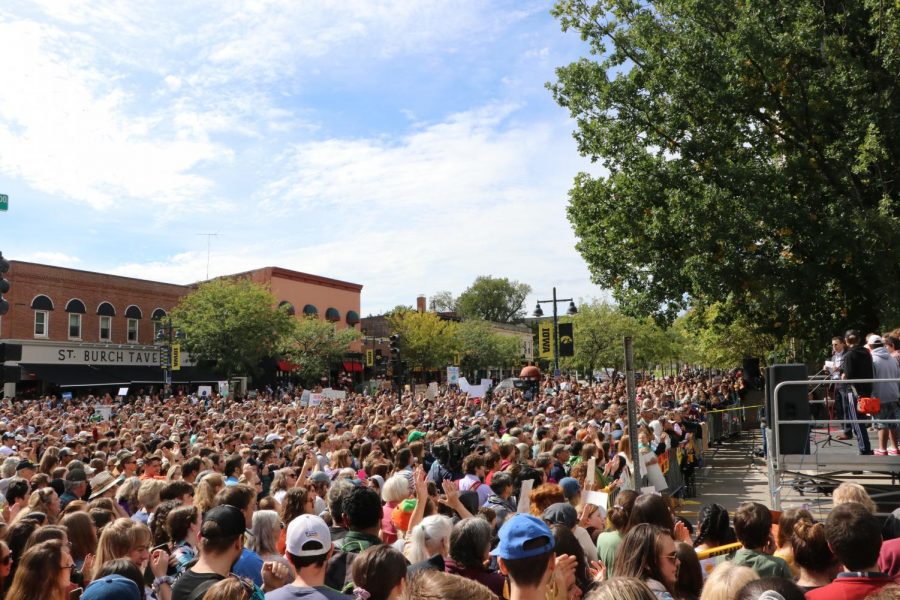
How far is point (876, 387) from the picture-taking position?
9.65 m

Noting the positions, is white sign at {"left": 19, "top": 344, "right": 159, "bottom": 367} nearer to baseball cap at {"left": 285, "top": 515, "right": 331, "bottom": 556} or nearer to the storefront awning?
the storefront awning

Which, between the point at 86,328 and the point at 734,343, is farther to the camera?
the point at 86,328

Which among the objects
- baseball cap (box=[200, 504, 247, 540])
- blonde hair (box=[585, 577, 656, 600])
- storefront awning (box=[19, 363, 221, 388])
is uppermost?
storefront awning (box=[19, 363, 221, 388])

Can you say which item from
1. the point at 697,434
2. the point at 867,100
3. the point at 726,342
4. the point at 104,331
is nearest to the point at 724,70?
the point at 867,100

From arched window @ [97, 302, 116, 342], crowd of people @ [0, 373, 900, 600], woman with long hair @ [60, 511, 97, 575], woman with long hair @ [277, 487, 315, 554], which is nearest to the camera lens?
crowd of people @ [0, 373, 900, 600]

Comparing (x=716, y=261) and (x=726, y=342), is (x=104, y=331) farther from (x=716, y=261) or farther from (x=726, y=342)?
(x=716, y=261)

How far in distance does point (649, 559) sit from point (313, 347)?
49330 millimetres

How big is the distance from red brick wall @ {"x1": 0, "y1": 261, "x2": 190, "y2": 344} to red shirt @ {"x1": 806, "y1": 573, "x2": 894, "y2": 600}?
142 ft

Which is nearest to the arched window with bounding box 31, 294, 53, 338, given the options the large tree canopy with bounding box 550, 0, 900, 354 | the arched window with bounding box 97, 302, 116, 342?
the arched window with bounding box 97, 302, 116, 342

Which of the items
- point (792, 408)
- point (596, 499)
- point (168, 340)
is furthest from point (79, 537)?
point (168, 340)

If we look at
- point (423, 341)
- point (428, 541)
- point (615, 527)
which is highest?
point (423, 341)

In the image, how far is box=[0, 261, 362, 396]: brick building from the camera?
129ft

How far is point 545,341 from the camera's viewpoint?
102ft

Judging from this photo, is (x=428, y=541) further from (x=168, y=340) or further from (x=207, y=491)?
(x=168, y=340)
